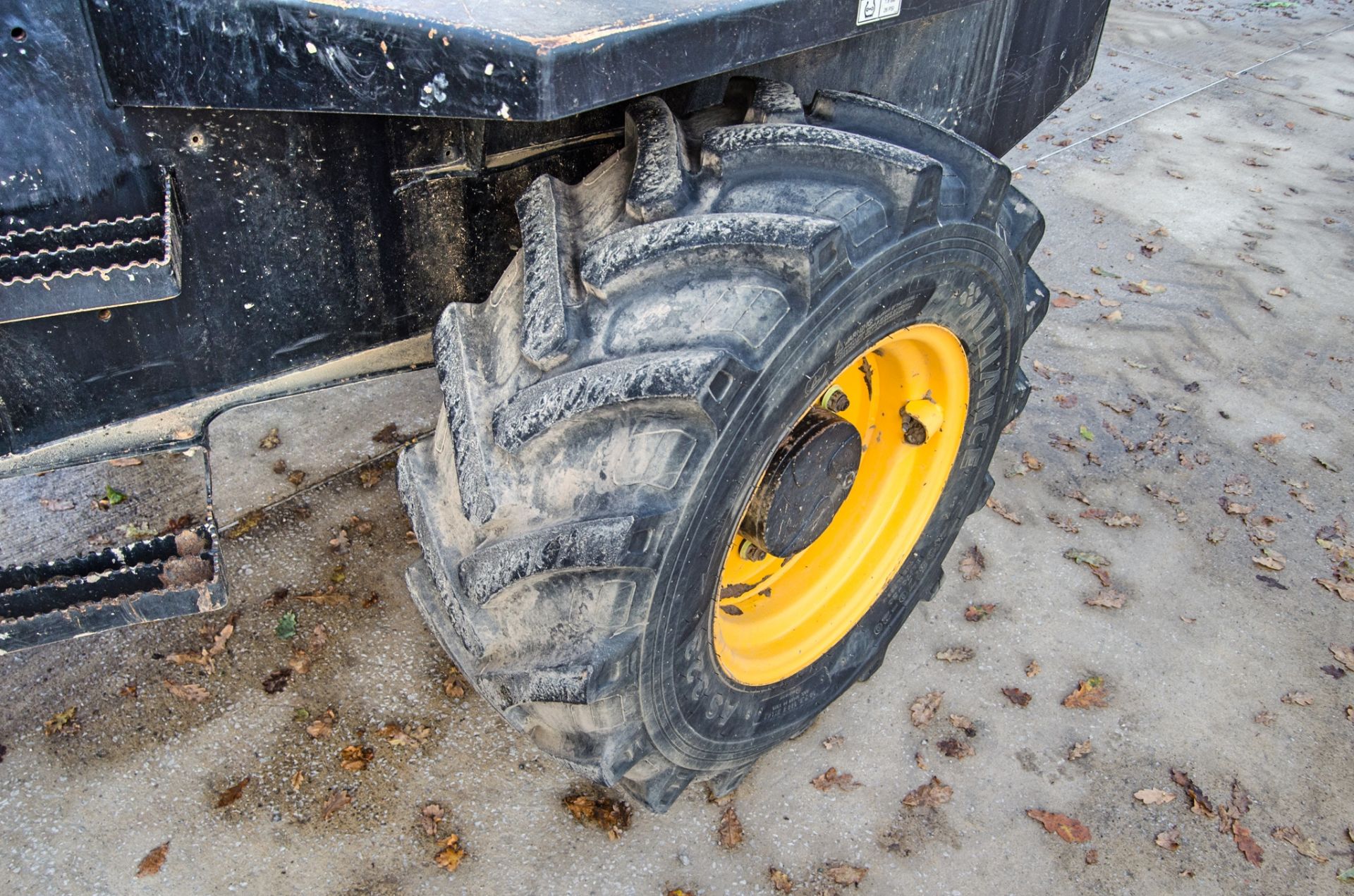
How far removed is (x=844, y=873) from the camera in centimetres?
259

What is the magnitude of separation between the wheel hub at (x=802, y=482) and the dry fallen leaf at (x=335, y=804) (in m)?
1.30

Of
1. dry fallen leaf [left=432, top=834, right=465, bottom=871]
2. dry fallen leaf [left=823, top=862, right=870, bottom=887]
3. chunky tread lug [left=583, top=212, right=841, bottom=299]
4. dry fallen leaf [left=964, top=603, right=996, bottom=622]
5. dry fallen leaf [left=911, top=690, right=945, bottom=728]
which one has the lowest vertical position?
dry fallen leaf [left=432, top=834, right=465, bottom=871]

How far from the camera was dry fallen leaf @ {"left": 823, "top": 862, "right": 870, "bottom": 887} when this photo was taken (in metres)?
2.57

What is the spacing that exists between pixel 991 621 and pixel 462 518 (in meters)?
1.98

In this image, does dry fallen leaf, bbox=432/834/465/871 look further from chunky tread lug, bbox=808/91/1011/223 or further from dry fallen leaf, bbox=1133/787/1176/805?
chunky tread lug, bbox=808/91/1011/223

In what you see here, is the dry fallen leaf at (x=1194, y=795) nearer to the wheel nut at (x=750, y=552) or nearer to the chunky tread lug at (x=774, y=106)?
the wheel nut at (x=750, y=552)

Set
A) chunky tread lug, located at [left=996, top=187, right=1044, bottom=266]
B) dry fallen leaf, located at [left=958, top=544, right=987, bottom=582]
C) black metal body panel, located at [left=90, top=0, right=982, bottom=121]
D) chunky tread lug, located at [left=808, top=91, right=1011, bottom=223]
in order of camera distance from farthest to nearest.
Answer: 1. dry fallen leaf, located at [left=958, top=544, right=987, bottom=582]
2. chunky tread lug, located at [left=996, top=187, right=1044, bottom=266]
3. chunky tread lug, located at [left=808, top=91, right=1011, bottom=223]
4. black metal body panel, located at [left=90, top=0, right=982, bottom=121]


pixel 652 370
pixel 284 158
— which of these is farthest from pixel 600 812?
pixel 284 158

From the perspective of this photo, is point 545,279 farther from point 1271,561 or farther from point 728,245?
point 1271,561

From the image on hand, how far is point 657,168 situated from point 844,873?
1.82 metres

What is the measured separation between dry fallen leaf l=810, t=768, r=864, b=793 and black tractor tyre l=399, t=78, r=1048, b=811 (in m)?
0.65

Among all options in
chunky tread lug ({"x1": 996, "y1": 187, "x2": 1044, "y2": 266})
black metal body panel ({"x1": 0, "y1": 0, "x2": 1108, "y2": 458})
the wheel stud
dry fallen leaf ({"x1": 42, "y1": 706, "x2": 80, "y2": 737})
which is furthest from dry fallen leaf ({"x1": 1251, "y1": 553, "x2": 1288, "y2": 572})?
dry fallen leaf ({"x1": 42, "y1": 706, "x2": 80, "y2": 737})

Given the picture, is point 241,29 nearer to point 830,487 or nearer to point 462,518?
point 462,518

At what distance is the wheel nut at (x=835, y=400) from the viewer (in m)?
2.65
